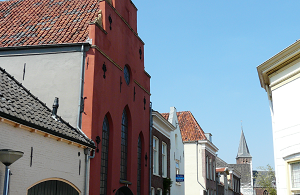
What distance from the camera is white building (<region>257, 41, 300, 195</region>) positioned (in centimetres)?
941

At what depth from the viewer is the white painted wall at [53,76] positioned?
44.6 feet

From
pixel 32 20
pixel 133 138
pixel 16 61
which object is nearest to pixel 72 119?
pixel 16 61

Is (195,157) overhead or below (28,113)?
overhead

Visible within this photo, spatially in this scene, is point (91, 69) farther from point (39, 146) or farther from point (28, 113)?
point (39, 146)

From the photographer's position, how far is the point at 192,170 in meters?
37.2

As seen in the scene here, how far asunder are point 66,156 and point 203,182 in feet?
89.9

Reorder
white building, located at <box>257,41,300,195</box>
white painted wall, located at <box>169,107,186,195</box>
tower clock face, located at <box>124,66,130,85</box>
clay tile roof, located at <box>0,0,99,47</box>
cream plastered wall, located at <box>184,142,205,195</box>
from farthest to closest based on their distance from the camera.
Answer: cream plastered wall, located at <box>184,142,205,195</box>
white painted wall, located at <box>169,107,186,195</box>
tower clock face, located at <box>124,66,130,85</box>
clay tile roof, located at <box>0,0,99,47</box>
white building, located at <box>257,41,300,195</box>

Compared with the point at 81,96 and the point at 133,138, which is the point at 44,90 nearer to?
the point at 81,96

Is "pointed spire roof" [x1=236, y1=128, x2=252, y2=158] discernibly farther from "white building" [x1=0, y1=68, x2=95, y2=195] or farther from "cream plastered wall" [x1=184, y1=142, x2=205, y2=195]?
"white building" [x1=0, y1=68, x2=95, y2=195]

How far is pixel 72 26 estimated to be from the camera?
1550 centimetres

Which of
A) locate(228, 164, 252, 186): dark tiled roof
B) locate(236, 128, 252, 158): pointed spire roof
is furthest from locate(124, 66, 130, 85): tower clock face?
locate(236, 128, 252, 158): pointed spire roof

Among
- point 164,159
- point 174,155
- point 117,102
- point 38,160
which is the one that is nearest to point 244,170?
point 174,155

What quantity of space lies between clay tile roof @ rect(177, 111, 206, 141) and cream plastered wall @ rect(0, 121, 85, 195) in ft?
85.7

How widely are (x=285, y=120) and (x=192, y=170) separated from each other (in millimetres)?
28079
